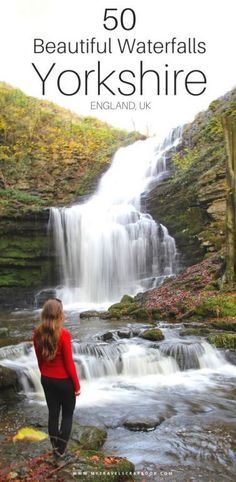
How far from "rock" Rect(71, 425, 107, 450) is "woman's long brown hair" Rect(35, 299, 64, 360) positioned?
1734 millimetres

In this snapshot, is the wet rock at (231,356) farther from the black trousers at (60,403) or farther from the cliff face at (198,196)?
the cliff face at (198,196)

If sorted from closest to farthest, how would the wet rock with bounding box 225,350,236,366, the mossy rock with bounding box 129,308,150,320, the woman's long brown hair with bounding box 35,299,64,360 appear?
the woman's long brown hair with bounding box 35,299,64,360, the wet rock with bounding box 225,350,236,366, the mossy rock with bounding box 129,308,150,320

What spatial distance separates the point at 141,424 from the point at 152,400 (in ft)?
4.28

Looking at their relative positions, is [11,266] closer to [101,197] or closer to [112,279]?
[112,279]

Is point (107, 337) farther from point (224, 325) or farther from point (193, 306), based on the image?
point (193, 306)

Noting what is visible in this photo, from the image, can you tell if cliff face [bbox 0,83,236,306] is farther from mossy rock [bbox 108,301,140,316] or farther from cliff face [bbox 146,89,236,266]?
mossy rock [bbox 108,301,140,316]

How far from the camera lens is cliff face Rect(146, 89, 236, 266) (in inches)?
727

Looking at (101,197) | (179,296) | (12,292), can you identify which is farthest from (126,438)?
(101,197)

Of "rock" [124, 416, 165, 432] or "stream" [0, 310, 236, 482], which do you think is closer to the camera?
"stream" [0, 310, 236, 482]

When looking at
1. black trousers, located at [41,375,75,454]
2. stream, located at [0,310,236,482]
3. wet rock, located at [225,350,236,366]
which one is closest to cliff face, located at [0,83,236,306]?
stream, located at [0,310,236,482]

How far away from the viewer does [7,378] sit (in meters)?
7.89

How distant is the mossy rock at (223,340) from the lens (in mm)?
10062

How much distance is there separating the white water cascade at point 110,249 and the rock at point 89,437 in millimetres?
13245

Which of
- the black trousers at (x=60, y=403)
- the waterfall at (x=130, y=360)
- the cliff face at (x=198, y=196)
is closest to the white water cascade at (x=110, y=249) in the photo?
the cliff face at (x=198, y=196)
